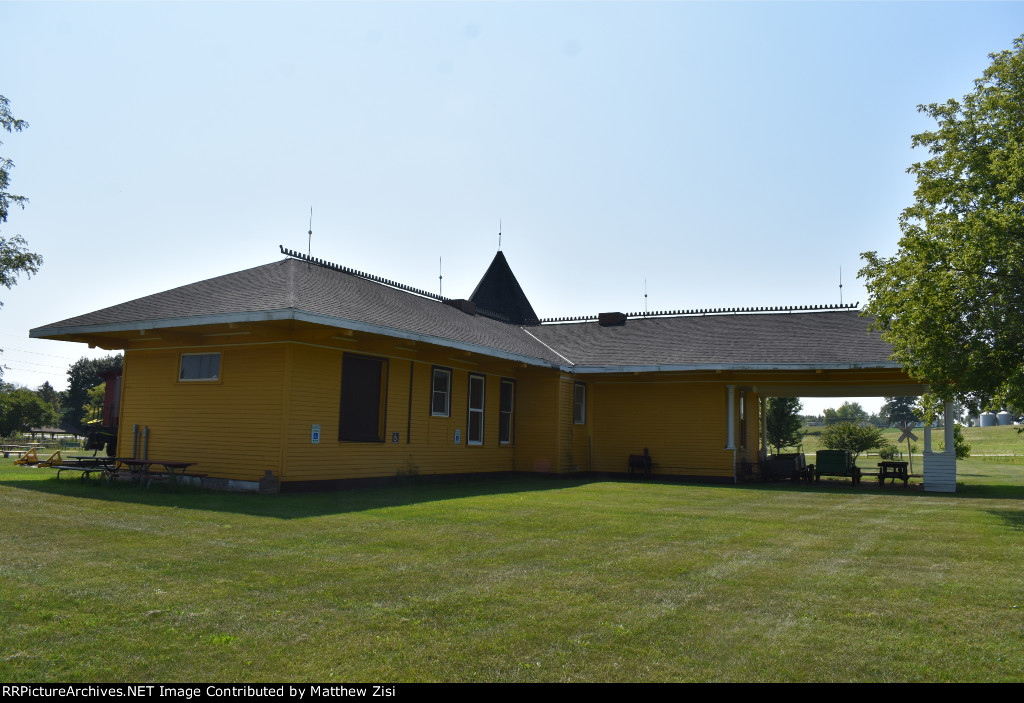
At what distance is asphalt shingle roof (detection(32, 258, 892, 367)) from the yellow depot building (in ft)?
0.26

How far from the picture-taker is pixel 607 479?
65.7 ft

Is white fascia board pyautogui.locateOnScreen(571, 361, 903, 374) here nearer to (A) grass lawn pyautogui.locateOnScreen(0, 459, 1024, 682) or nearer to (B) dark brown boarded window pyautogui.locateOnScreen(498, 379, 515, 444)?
(B) dark brown boarded window pyautogui.locateOnScreen(498, 379, 515, 444)

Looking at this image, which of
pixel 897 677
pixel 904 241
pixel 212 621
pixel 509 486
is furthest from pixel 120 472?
pixel 904 241

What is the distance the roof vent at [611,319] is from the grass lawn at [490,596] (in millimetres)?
15076

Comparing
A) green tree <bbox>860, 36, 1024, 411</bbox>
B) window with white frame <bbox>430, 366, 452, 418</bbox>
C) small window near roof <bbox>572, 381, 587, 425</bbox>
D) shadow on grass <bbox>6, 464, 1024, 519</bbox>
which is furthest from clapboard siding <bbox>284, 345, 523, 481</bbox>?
green tree <bbox>860, 36, 1024, 411</bbox>

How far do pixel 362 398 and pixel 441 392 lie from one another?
107 inches

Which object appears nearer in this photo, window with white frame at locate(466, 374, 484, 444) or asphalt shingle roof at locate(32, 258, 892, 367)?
asphalt shingle roof at locate(32, 258, 892, 367)

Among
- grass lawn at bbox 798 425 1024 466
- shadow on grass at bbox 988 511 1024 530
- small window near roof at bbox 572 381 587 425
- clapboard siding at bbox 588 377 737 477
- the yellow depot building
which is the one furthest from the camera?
grass lawn at bbox 798 425 1024 466

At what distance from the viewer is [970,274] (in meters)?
12.7

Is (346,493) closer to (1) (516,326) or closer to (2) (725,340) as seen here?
(2) (725,340)

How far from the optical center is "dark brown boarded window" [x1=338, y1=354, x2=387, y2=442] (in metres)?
14.9

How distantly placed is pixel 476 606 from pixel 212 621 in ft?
5.49

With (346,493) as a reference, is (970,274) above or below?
above

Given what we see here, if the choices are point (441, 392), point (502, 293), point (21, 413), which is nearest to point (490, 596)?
point (441, 392)
